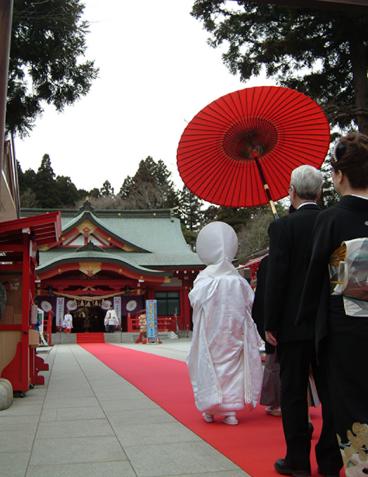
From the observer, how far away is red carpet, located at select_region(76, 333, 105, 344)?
21.4 metres

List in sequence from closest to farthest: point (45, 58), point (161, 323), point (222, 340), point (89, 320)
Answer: point (222, 340)
point (45, 58)
point (161, 323)
point (89, 320)

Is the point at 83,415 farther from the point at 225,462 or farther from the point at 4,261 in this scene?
the point at 4,261

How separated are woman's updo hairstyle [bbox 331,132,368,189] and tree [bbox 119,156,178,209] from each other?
46.8 metres

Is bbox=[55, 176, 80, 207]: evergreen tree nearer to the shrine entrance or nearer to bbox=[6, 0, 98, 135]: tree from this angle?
the shrine entrance

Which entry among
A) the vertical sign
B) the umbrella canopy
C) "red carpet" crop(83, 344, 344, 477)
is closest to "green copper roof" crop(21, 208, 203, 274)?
the vertical sign

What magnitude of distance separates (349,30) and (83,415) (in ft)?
23.0

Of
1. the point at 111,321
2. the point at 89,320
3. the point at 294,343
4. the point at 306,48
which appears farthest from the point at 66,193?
the point at 294,343

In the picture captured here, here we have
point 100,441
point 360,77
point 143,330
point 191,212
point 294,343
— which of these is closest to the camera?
point 294,343

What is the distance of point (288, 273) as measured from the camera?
104 inches

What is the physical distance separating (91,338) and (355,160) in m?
20.5

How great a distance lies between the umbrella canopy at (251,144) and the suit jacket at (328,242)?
7.05ft

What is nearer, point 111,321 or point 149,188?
point 111,321

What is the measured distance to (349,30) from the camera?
8.10 metres

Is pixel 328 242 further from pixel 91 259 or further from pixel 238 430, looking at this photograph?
pixel 91 259
